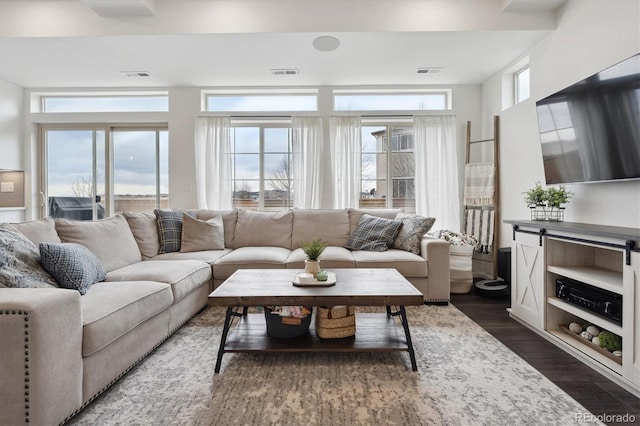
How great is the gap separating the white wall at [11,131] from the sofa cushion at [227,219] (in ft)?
8.94

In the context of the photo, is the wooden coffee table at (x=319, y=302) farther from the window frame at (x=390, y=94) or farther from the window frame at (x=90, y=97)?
the window frame at (x=90, y=97)

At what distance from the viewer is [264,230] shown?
3947 mm

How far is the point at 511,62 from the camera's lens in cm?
375

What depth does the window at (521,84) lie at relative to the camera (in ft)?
12.5

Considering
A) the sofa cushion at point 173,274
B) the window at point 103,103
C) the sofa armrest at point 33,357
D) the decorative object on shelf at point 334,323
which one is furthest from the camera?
the window at point 103,103

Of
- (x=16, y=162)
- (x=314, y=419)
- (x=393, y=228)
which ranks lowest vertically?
(x=314, y=419)

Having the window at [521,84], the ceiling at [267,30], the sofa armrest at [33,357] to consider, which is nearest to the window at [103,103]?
the ceiling at [267,30]

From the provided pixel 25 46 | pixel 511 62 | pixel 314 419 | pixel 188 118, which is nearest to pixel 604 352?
pixel 314 419

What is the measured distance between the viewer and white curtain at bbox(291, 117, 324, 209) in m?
4.44

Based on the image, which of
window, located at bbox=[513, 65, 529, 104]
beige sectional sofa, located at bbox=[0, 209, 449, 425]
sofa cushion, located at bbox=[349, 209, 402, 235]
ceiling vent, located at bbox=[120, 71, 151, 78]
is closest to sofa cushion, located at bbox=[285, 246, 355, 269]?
beige sectional sofa, located at bbox=[0, 209, 449, 425]

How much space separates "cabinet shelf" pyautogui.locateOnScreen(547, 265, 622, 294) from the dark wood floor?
0.51 m

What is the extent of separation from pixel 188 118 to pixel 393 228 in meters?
3.13

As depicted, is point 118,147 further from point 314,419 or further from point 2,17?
point 314,419

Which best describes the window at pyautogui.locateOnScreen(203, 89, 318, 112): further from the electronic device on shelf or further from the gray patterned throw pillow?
the electronic device on shelf
